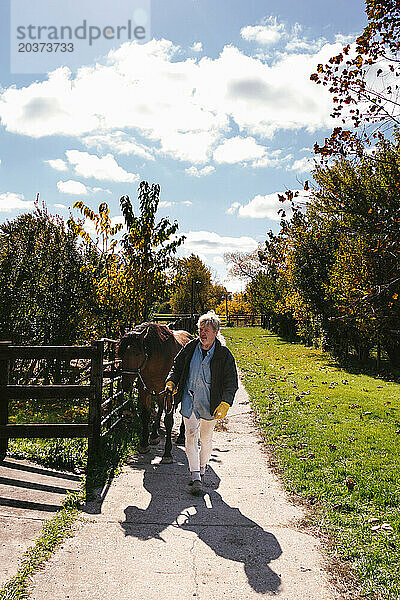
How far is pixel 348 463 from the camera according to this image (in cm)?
643

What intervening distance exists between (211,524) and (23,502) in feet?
5.99

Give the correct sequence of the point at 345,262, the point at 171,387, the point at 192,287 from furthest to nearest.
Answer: the point at 192,287
the point at 345,262
the point at 171,387

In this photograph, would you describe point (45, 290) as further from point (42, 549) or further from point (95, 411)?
point (42, 549)

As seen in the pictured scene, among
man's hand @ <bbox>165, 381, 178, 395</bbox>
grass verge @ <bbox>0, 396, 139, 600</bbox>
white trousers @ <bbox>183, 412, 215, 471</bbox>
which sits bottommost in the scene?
grass verge @ <bbox>0, 396, 139, 600</bbox>

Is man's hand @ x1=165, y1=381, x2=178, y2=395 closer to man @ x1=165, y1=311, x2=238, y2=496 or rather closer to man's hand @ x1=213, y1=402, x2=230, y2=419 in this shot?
man @ x1=165, y1=311, x2=238, y2=496

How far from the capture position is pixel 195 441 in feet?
18.5

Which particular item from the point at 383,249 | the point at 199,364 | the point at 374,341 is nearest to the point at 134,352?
the point at 199,364

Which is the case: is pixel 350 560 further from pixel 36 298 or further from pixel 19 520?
pixel 36 298

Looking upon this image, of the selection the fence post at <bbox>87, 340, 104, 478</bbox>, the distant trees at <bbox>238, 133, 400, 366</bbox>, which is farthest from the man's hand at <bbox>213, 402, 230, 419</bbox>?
the distant trees at <bbox>238, 133, 400, 366</bbox>

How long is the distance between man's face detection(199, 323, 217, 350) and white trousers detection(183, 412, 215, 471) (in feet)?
2.78

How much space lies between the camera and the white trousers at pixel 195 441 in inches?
220

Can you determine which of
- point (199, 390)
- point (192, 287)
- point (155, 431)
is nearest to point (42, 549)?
point (199, 390)

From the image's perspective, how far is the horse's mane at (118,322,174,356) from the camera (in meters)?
7.06

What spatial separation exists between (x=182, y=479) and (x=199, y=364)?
1497 mm
